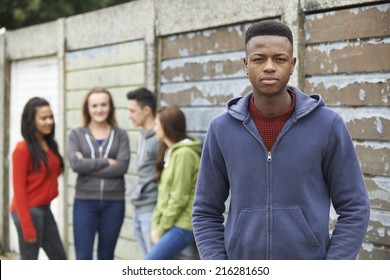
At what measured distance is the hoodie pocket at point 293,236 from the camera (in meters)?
2.83

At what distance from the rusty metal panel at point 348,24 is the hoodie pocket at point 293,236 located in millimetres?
1865

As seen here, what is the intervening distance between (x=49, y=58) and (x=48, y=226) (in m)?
3.34

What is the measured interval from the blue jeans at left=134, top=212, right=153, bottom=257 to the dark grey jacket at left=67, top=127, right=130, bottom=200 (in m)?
0.30

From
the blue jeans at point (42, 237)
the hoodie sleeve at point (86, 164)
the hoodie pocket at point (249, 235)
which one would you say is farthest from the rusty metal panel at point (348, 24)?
the blue jeans at point (42, 237)

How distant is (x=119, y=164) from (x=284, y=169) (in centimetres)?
370

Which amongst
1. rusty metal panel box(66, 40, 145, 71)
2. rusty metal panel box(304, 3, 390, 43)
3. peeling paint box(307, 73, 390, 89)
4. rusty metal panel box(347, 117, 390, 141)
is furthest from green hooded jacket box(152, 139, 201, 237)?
rusty metal panel box(66, 40, 145, 71)

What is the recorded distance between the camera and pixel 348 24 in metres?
4.59

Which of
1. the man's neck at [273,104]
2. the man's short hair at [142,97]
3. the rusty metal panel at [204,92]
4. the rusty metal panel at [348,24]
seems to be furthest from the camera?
the man's short hair at [142,97]

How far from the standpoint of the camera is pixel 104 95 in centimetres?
647

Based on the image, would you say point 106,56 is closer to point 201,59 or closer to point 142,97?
point 142,97

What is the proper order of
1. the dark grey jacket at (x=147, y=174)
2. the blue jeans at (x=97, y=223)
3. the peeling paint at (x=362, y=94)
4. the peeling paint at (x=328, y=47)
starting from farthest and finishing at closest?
the blue jeans at (x=97, y=223) < the dark grey jacket at (x=147, y=174) < the peeling paint at (x=328, y=47) < the peeling paint at (x=362, y=94)

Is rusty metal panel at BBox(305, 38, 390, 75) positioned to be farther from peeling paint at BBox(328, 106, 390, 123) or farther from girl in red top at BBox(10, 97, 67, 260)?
girl in red top at BBox(10, 97, 67, 260)

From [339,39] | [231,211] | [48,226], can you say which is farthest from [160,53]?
[231,211]

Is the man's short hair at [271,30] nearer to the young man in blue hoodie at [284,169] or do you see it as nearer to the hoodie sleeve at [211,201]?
the young man in blue hoodie at [284,169]
